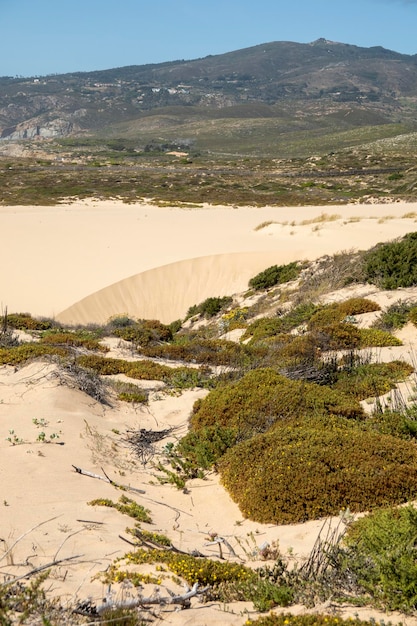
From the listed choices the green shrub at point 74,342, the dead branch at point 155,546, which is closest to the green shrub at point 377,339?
the green shrub at point 74,342

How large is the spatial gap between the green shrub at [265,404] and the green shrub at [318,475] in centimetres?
97

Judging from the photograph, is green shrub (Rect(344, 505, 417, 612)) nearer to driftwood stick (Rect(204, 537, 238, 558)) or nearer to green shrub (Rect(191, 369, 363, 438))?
driftwood stick (Rect(204, 537, 238, 558))

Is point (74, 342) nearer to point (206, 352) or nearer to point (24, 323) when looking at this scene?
point (206, 352)

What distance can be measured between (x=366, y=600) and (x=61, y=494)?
2.95m

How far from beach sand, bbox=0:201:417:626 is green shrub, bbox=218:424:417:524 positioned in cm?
16

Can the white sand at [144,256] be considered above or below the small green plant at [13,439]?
above

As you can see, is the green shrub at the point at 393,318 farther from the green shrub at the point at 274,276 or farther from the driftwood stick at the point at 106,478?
the driftwood stick at the point at 106,478

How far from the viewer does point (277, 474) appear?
5695 millimetres

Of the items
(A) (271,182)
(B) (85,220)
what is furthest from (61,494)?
(A) (271,182)

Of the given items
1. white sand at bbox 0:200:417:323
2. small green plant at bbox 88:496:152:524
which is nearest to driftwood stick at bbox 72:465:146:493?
small green plant at bbox 88:496:152:524

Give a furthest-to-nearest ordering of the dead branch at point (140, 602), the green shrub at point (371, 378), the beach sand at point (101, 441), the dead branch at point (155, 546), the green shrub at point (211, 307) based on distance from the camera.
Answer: the green shrub at point (211, 307), the green shrub at point (371, 378), the dead branch at point (155, 546), the beach sand at point (101, 441), the dead branch at point (140, 602)

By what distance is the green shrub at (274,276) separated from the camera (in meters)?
18.2

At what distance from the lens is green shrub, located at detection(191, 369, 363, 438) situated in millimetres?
7348

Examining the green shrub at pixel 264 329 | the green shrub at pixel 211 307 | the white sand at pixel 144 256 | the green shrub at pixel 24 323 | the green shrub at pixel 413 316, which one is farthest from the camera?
the white sand at pixel 144 256
